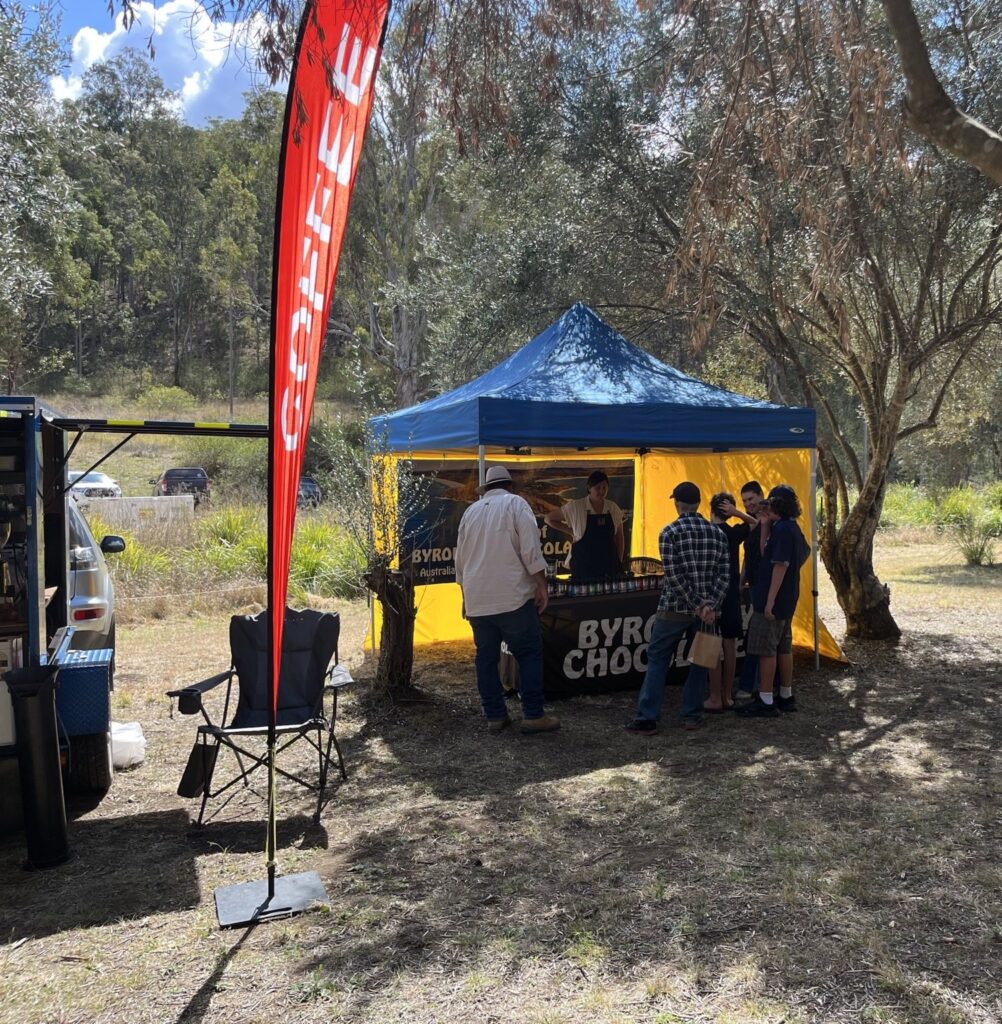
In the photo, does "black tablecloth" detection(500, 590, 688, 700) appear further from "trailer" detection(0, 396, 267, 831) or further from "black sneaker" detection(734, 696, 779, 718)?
"trailer" detection(0, 396, 267, 831)

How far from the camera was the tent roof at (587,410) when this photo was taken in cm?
632

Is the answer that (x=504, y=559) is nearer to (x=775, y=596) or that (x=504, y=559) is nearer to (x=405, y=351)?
(x=775, y=596)

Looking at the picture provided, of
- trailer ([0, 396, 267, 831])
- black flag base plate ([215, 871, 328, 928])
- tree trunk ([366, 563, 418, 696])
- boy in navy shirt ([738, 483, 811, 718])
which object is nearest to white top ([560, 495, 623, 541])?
boy in navy shirt ([738, 483, 811, 718])

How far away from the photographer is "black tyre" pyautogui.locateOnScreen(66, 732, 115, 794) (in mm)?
4703

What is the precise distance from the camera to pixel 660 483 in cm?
923

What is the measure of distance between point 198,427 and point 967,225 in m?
7.04

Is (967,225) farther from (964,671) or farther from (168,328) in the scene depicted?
(168,328)

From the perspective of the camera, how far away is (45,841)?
3.91m

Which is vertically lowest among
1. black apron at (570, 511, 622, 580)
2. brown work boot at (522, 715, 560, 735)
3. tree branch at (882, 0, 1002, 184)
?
brown work boot at (522, 715, 560, 735)

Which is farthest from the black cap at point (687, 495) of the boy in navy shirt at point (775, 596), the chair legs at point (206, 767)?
the chair legs at point (206, 767)

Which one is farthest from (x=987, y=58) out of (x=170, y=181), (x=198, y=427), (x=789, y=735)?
(x=170, y=181)

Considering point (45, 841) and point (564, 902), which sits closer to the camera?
point (564, 902)

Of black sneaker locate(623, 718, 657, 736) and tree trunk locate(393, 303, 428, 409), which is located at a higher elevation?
tree trunk locate(393, 303, 428, 409)

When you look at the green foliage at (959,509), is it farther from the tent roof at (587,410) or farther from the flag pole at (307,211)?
the flag pole at (307,211)
